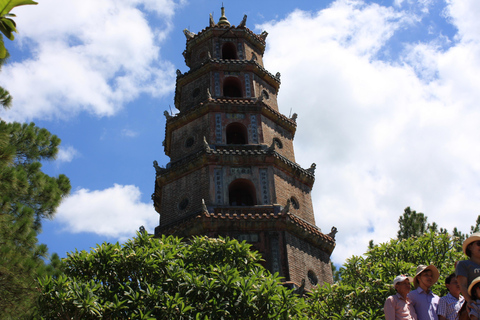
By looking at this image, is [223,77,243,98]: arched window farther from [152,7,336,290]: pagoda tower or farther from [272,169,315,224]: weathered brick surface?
[272,169,315,224]: weathered brick surface

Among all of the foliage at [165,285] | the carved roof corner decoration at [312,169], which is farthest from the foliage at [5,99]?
the carved roof corner decoration at [312,169]

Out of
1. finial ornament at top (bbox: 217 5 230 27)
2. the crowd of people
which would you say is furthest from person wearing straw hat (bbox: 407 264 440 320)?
finial ornament at top (bbox: 217 5 230 27)

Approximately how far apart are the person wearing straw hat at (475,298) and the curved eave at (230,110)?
17.1m

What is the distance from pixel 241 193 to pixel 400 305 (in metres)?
13.9

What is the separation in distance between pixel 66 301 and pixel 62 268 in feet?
6.42

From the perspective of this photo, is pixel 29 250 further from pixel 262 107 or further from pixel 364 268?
pixel 262 107

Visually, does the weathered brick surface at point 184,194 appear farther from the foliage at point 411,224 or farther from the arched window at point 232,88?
the foliage at point 411,224

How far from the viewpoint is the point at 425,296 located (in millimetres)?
7598

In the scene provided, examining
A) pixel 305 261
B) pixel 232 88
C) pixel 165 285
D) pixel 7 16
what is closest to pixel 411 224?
pixel 305 261

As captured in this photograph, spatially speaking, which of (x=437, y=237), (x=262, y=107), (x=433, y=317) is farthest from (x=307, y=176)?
(x=433, y=317)

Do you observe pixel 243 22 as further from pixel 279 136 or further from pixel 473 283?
pixel 473 283

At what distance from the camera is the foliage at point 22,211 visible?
1228cm

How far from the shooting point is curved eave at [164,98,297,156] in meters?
22.4

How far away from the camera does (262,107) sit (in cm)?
2264
